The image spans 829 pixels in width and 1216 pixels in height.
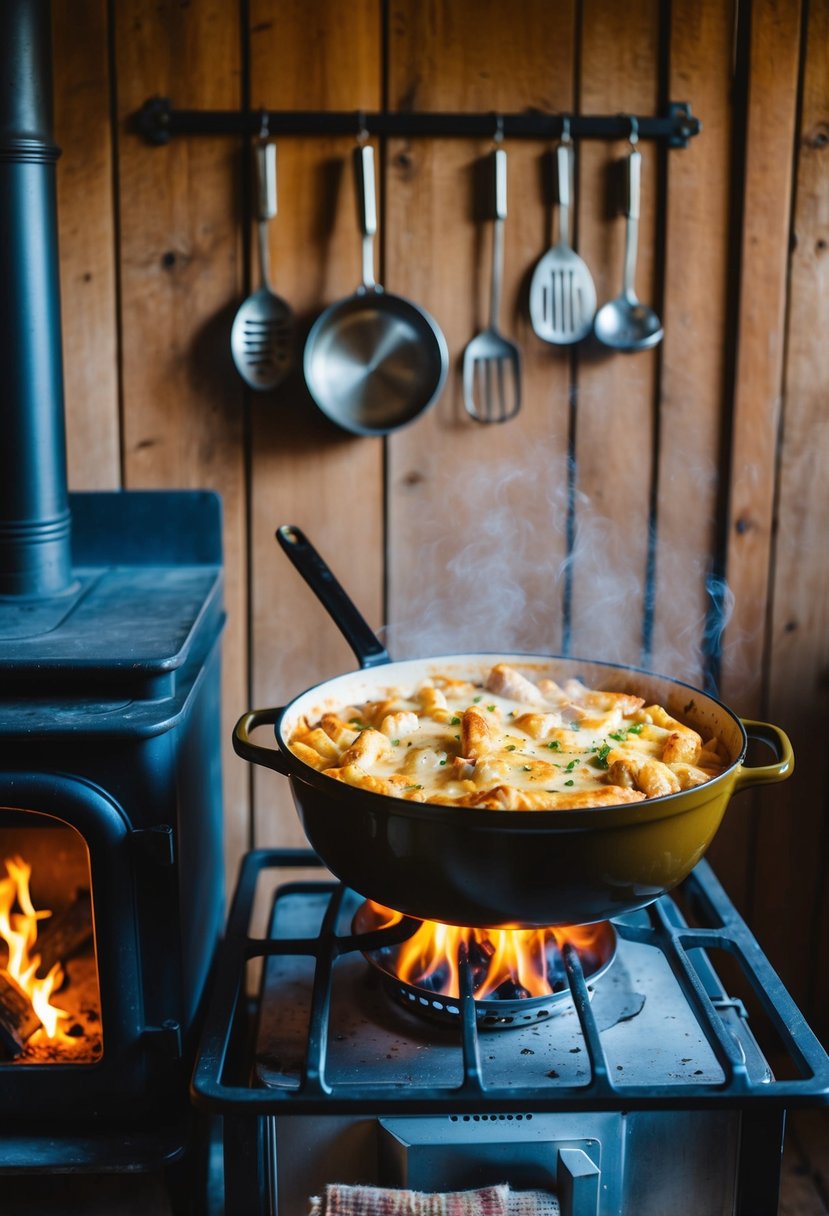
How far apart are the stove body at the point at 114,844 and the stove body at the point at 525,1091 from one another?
0.40 ft

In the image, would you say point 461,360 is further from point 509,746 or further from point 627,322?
point 509,746

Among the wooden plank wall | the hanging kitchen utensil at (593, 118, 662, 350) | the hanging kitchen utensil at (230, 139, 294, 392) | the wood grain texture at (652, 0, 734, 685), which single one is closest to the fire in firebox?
the wooden plank wall

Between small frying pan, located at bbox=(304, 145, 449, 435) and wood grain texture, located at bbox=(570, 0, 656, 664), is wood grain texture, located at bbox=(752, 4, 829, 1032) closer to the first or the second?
wood grain texture, located at bbox=(570, 0, 656, 664)

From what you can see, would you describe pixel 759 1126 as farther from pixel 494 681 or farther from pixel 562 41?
pixel 562 41

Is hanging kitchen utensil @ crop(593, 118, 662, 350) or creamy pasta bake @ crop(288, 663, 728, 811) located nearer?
creamy pasta bake @ crop(288, 663, 728, 811)

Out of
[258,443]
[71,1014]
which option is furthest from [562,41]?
[71,1014]

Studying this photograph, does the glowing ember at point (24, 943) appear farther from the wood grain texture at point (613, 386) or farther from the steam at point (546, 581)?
the wood grain texture at point (613, 386)

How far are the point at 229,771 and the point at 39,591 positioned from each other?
1.86ft

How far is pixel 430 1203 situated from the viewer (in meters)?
1.30

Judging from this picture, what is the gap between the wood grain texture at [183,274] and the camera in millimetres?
1897

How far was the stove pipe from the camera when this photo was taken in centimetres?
164

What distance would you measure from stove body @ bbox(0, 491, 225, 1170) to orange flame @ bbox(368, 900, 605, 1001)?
0.31m

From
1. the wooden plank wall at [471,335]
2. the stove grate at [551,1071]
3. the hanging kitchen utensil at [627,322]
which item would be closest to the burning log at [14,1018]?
the stove grate at [551,1071]

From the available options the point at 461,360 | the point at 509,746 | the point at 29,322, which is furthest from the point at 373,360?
the point at 509,746
